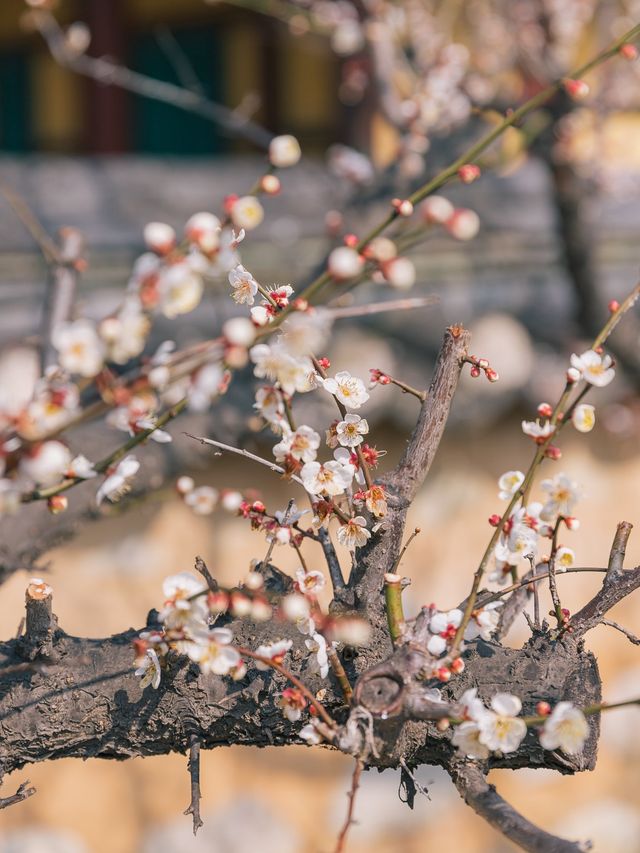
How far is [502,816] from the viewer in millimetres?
1100

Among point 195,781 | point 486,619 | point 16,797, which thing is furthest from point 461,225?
point 16,797

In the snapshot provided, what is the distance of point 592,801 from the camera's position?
4012mm

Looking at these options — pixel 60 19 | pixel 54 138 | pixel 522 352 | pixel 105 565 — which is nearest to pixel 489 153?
pixel 522 352

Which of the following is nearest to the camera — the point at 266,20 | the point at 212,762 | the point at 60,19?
the point at 212,762

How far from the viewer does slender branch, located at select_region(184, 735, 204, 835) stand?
48.2 inches

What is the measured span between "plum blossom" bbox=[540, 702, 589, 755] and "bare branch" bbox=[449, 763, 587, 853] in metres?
0.10

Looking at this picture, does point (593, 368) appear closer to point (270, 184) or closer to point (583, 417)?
point (583, 417)

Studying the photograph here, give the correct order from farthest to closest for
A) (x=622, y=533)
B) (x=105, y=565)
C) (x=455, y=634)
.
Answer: (x=105, y=565) < (x=622, y=533) < (x=455, y=634)

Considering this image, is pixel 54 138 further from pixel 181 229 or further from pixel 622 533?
pixel 622 533

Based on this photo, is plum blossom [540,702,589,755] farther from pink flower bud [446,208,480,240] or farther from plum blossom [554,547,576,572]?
pink flower bud [446,208,480,240]

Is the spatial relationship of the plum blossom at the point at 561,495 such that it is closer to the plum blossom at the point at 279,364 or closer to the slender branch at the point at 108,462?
the plum blossom at the point at 279,364

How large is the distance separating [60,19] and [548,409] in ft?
24.7

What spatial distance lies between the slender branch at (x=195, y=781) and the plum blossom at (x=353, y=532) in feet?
1.11

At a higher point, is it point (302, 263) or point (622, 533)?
point (302, 263)
